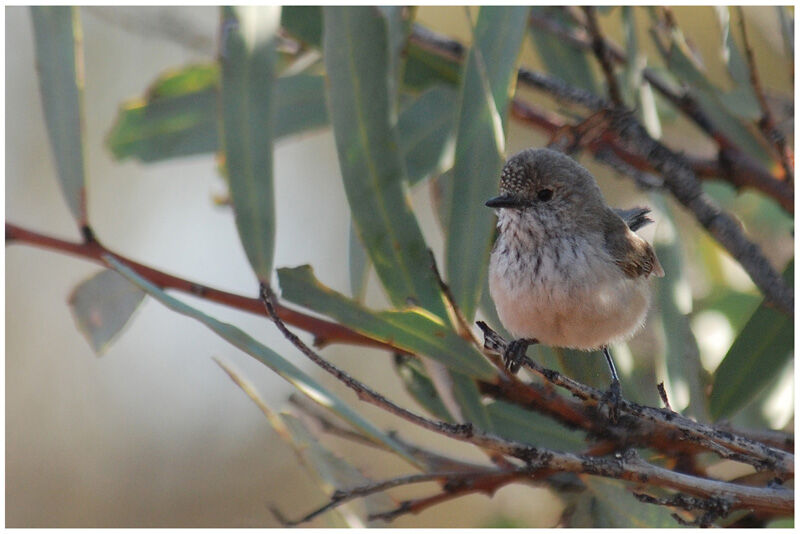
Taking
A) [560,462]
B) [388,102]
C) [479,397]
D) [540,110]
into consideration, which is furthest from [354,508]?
[540,110]

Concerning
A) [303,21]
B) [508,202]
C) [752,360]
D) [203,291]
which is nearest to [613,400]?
[508,202]

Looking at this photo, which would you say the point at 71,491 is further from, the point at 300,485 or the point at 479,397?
the point at 479,397

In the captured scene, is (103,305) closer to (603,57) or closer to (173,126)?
(173,126)

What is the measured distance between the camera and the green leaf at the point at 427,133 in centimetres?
147

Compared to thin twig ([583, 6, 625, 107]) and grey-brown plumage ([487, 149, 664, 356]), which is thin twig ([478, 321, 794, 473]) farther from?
thin twig ([583, 6, 625, 107])

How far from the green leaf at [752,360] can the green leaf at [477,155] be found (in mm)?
485

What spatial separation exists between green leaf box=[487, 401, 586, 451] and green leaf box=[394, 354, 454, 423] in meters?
0.08

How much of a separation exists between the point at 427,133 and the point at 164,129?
0.68m

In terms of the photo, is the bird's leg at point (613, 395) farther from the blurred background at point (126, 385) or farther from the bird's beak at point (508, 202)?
the blurred background at point (126, 385)

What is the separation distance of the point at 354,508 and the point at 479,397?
0.31m

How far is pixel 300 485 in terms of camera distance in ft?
11.6

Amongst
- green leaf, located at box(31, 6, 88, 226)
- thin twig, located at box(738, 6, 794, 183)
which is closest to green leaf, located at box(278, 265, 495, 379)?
green leaf, located at box(31, 6, 88, 226)

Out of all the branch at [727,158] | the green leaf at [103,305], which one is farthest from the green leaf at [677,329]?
the green leaf at [103,305]

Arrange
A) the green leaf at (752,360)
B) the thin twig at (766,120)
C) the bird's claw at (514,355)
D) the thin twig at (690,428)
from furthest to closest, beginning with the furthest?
the thin twig at (766,120)
the green leaf at (752,360)
the bird's claw at (514,355)
the thin twig at (690,428)
